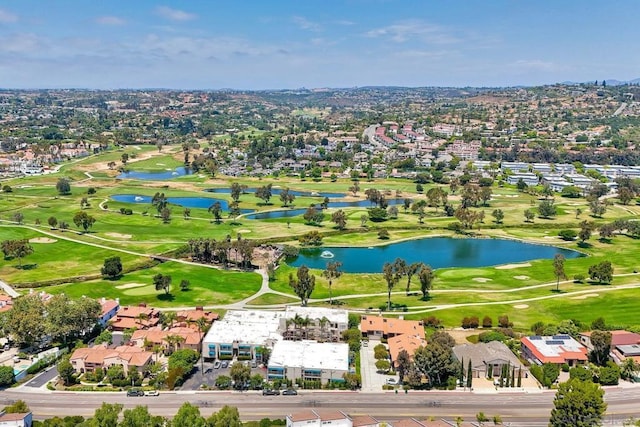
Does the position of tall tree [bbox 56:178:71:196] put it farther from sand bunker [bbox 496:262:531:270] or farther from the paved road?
sand bunker [bbox 496:262:531:270]

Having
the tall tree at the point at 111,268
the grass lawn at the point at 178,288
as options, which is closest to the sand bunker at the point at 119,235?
the grass lawn at the point at 178,288

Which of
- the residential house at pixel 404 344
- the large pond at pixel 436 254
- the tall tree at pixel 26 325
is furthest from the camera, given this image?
the large pond at pixel 436 254

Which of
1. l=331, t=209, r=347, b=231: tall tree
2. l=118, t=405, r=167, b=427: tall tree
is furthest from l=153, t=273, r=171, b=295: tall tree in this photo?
l=331, t=209, r=347, b=231: tall tree

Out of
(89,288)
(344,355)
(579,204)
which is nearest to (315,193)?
(579,204)

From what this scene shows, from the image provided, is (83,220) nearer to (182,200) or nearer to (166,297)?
(166,297)

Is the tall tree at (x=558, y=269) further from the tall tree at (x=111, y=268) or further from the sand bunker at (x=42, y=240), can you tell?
the sand bunker at (x=42, y=240)

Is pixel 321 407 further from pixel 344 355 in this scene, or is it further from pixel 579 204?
pixel 579 204

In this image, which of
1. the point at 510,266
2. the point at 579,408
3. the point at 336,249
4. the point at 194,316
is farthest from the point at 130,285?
the point at 579,408
